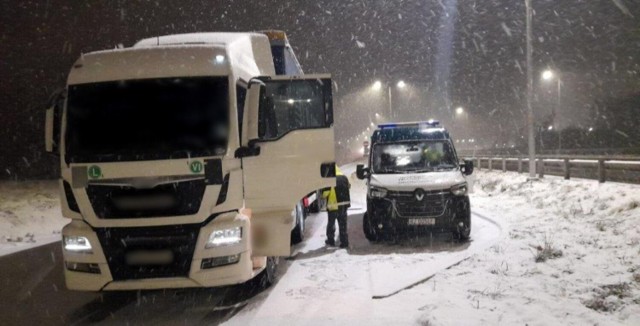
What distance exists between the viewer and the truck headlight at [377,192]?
9.30 metres

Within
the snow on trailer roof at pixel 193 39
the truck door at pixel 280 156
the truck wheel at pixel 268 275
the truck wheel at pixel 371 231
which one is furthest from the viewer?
the truck wheel at pixel 371 231

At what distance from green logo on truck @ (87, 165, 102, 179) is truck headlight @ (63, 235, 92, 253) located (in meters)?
0.70

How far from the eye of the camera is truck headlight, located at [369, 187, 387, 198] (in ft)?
30.5

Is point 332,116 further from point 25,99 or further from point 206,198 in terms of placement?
point 25,99

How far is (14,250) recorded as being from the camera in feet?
37.6

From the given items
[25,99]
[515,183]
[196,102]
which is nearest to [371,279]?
[196,102]

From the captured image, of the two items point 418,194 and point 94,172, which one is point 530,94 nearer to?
point 418,194

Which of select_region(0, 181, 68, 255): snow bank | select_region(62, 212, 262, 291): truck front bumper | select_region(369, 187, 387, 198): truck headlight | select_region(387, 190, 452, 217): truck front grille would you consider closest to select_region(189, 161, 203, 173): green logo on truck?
select_region(62, 212, 262, 291): truck front bumper

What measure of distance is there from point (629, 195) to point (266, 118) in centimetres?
941

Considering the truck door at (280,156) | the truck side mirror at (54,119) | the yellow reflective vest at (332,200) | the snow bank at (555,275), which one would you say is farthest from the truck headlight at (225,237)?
the yellow reflective vest at (332,200)

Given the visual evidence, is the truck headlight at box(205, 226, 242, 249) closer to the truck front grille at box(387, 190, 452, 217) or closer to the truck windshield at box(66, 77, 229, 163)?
the truck windshield at box(66, 77, 229, 163)

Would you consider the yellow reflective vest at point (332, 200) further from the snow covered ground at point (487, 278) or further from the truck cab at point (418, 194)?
the snow covered ground at point (487, 278)

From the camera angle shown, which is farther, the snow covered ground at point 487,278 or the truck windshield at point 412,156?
the truck windshield at point 412,156

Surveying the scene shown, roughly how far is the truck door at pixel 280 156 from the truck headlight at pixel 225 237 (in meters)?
0.62
